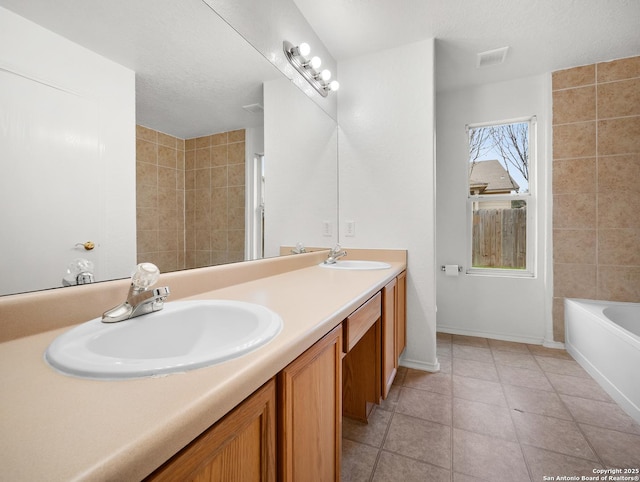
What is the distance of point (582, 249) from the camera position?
2393 millimetres

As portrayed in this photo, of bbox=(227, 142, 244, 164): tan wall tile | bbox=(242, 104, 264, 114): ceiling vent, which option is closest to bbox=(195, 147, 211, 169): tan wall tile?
bbox=(227, 142, 244, 164): tan wall tile

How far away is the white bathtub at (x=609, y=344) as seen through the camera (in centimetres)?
158

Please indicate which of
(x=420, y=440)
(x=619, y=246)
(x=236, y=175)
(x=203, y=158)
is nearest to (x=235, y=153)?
(x=236, y=175)

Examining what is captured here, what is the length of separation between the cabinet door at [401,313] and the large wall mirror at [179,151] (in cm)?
A: 77

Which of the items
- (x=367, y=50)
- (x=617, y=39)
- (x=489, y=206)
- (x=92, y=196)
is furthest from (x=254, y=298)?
(x=617, y=39)

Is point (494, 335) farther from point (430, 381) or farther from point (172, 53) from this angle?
point (172, 53)

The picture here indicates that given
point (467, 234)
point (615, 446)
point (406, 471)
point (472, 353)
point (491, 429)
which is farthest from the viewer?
point (467, 234)

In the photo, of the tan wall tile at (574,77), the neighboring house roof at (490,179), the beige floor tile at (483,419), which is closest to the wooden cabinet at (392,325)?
the beige floor tile at (483,419)

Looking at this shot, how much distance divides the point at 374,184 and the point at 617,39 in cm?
192

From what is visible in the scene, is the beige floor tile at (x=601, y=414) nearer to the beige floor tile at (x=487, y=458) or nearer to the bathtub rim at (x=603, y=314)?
the bathtub rim at (x=603, y=314)

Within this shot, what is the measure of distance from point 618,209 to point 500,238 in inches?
32.0

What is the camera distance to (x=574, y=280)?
2.42 meters

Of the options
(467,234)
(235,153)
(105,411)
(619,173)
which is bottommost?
(105,411)

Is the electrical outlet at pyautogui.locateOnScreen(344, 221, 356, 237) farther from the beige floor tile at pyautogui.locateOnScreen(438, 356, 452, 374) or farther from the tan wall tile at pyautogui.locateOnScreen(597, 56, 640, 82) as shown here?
the tan wall tile at pyautogui.locateOnScreen(597, 56, 640, 82)
